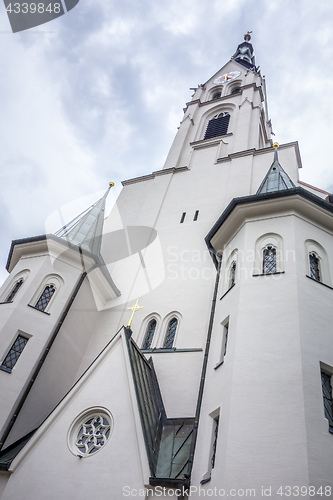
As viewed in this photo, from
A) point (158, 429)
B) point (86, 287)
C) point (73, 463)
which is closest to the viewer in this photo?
point (73, 463)

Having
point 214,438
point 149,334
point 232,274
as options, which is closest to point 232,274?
point 232,274

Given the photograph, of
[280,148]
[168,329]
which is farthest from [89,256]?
[280,148]

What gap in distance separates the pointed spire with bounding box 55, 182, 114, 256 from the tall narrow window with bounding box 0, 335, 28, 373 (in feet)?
13.6

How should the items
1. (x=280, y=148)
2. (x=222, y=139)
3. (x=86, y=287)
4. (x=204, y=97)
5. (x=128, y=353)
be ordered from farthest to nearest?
1. (x=204, y=97)
2. (x=222, y=139)
3. (x=280, y=148)
4. (x=86, y=287)
5. (x=128, y=353)

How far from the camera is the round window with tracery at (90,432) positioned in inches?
357

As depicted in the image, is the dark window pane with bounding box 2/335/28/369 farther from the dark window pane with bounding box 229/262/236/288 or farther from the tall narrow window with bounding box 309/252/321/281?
the tall narrow window with bounding box 309/252/321/281

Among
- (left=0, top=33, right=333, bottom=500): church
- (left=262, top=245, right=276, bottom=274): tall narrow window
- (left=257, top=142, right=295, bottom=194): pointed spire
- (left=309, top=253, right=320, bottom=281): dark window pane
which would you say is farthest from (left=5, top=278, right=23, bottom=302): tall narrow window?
(left=309, top=253, right=320, bottom=281): dark window pane

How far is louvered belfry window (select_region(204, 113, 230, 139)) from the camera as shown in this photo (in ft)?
80.3

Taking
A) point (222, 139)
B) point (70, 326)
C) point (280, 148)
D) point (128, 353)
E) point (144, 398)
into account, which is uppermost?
point (222, 139)

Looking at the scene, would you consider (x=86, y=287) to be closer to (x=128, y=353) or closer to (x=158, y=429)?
(x=128, y=353)

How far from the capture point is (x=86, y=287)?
47.5 ft

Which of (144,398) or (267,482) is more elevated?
(144,398)

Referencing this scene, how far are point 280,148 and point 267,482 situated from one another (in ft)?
54.2

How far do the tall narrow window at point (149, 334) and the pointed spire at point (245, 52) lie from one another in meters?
32.3
